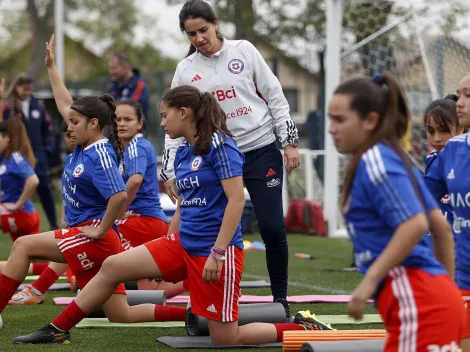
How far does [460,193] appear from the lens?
4.62m

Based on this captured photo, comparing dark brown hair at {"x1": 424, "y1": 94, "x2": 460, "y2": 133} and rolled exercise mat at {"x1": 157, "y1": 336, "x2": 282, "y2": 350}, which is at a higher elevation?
dark brown hair at {"x1": 424, "y1": 94, "x2": 460, "y2": 133}

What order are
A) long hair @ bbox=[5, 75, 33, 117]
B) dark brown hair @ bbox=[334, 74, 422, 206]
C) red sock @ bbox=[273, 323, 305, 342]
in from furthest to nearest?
long hair @ bbox=[5, 75, 33, 117] < red sock @ bbox=[273, 323, 305, 342] < dark brown hair @ bbox=[334, 74, 422, 206]

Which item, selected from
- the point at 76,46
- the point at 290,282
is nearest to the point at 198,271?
the point at 290,282

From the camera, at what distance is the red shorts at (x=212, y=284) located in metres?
5.37

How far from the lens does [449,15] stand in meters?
15.6

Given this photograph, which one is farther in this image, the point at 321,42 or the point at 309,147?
the point at 321,42

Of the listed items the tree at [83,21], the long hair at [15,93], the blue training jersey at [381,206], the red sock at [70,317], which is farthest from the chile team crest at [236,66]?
the tree at [83,21]

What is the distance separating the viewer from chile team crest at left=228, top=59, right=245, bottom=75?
6.35 metres

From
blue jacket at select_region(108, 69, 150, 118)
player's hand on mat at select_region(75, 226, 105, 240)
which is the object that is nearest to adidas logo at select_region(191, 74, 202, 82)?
player's hand on mat at select_region(75, 226, 105, 240)

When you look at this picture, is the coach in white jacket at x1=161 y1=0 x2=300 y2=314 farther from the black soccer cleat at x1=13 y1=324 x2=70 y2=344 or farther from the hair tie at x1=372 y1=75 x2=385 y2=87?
the hair tie at x1=372 y1=75 x2=385 y2=87

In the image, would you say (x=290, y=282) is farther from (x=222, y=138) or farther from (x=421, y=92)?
(x=421, y=92)

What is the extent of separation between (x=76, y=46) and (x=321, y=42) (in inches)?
1097

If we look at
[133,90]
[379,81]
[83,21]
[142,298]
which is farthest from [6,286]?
[83,21]

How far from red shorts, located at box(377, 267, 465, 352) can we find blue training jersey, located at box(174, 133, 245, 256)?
181 centimetres
